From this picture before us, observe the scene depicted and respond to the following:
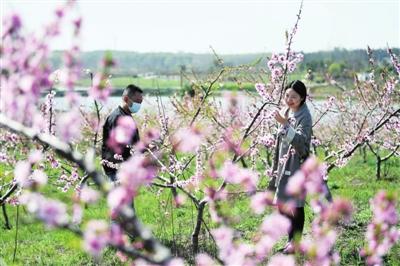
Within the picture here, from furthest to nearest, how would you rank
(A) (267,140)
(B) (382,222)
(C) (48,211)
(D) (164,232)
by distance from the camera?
1. (D) (164,232)
2. (A) (267,140)
3. (B) (382,222)
4. (C) (48,211)

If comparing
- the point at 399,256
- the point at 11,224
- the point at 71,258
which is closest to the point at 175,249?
the point at 71,258

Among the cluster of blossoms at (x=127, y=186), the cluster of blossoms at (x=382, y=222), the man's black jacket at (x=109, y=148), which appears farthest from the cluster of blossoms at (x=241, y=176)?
the man's black jacket at (x=109, y=148)

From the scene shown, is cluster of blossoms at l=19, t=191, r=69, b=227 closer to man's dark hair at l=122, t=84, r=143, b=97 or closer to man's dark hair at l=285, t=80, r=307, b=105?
man's dark hair at l=285, t=80, r=307, b=105

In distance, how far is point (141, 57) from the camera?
17188 centimetres

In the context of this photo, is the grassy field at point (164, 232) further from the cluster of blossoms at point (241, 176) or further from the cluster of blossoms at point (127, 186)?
the cluster of blossoms at point (127, 186)

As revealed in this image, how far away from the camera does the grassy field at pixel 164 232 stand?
611 centimetres

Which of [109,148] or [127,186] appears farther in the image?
[109,148]

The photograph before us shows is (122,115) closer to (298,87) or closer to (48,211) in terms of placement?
(298,87)

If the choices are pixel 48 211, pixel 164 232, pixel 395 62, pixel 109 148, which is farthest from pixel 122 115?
pixel 48 211

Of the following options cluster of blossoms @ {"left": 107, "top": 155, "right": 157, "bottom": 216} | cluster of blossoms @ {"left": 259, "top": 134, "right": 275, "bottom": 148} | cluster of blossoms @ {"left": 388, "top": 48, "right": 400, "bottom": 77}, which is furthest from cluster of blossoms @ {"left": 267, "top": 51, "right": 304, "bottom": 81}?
cluster of blossoms @ {"left": 107, "top": 155, "right": 157, "bottom": 216}

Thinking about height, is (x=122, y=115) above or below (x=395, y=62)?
below

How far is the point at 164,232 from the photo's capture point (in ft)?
22.4

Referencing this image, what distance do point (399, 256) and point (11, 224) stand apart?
5.77 m

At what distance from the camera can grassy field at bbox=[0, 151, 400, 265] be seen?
6105 mm
